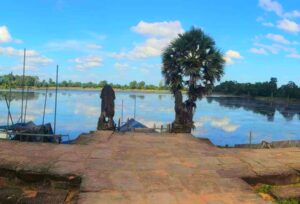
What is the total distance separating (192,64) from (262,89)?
101 m

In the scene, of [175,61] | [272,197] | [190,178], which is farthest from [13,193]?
[175,61]

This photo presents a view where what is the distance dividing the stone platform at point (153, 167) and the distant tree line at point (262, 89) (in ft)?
283

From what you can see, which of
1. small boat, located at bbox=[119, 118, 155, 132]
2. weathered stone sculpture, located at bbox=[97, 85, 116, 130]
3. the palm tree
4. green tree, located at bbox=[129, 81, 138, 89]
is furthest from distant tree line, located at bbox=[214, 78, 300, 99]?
weathered stone sculpture, located at bbox=[97, 85, 116, 130]

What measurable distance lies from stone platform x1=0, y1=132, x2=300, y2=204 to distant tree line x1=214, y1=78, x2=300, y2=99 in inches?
3392

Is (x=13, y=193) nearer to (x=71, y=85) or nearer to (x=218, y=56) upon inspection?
(x=218, y=56)

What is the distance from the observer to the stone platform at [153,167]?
12.7 ft

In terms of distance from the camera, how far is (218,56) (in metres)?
20.5

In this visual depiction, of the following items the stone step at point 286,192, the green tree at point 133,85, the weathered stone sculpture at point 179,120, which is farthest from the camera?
the green tree at point 133,85

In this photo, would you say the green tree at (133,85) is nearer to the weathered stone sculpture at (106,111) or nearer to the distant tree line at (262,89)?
the distant tree line at (262,89)

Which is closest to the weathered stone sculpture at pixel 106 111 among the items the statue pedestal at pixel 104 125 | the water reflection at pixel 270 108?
the statue pedestal at pixel 104 125

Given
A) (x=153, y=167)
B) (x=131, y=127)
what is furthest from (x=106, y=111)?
(x=131, y=127)

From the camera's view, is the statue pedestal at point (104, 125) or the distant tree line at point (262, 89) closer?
the statue pedestal at point (104, 125)

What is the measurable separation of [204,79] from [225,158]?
588 inches

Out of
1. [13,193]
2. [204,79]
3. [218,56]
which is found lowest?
[13,193]
